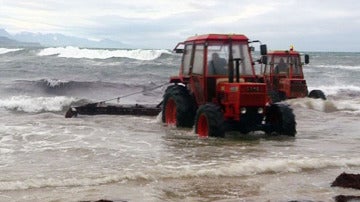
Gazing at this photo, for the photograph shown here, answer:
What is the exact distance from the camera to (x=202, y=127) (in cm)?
1091

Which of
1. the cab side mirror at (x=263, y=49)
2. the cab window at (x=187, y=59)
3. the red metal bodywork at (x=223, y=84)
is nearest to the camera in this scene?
the red metal bodywork at (x=223, y=84)

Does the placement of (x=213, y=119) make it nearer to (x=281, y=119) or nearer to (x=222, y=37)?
(x=281, y=119)

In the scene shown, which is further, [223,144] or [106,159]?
[223,144]

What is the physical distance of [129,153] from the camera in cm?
904

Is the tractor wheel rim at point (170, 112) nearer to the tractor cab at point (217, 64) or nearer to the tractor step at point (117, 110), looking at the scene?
the tractor cab at point (217, 64)

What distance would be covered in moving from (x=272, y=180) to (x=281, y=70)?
11138 millimetres

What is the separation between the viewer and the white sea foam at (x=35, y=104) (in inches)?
699

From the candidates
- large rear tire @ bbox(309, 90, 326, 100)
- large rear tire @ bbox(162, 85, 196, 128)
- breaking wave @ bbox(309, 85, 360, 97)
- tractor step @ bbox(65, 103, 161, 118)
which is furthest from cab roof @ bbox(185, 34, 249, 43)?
breaking wave @ bbox(309, 85, 360, 97)

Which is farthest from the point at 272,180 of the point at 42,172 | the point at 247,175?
the point at 42,172

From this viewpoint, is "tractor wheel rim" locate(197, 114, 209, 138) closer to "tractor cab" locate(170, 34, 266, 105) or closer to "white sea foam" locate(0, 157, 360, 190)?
"tractor cab" locate(170, 34, 266, 105)

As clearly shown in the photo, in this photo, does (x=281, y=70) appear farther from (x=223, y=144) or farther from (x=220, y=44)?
(x=223, y=144)

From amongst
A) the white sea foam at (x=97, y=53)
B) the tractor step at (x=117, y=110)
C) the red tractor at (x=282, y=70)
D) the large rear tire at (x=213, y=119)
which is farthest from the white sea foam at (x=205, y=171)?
the white sea foam at (x=97, y=53)

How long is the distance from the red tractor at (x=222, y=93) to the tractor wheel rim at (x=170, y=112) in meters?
0.27

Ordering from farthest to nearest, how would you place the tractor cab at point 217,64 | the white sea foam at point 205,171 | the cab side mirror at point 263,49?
1. the tractor cab at point 217,64
2. the cab side mirror at point 263,49
3. the white sea foam at point 205,171
